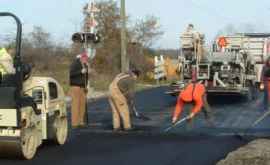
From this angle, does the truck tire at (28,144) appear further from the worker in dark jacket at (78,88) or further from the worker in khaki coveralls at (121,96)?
the worker in dark jacket at (78,88)

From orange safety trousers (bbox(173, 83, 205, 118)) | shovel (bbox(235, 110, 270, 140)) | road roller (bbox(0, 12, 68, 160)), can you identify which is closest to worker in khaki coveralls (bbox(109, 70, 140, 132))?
orange safety trousers (bbox(173, 83, 205, 118))

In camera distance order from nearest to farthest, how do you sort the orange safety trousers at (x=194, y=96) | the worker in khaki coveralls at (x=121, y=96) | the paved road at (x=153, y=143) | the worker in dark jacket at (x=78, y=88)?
the paved road at (x=153, y=143)
the worker in khaki coveralls at (x=121, y=96)
the orange safety trousers at (x=194, y=96)
the worker in dark jacket at (x=78, y=88)

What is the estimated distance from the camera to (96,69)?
40.6 m

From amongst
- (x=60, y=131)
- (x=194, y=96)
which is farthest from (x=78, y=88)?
(x=60, y=131)

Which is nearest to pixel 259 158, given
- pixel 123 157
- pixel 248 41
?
pixel 123 157

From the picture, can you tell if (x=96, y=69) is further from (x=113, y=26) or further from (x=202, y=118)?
(x=202, y=118)

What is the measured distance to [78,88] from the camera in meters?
15.8

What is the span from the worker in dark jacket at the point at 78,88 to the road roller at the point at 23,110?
3665mm

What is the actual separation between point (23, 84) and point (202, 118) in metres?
7.57

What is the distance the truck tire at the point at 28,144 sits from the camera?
33.6 feet

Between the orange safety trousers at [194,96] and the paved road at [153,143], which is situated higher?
the orange safety trousers at [194,96]

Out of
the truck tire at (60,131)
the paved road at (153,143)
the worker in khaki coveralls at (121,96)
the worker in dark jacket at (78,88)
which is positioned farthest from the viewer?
the worker in dark jacket at (78,88)

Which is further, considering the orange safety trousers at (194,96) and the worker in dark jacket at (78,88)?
the worker in dark jacket at (78,88)

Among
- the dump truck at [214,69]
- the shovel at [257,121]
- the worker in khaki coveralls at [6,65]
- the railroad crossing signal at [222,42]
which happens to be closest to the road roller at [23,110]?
the worker in khaki coveralls at [6,65]
